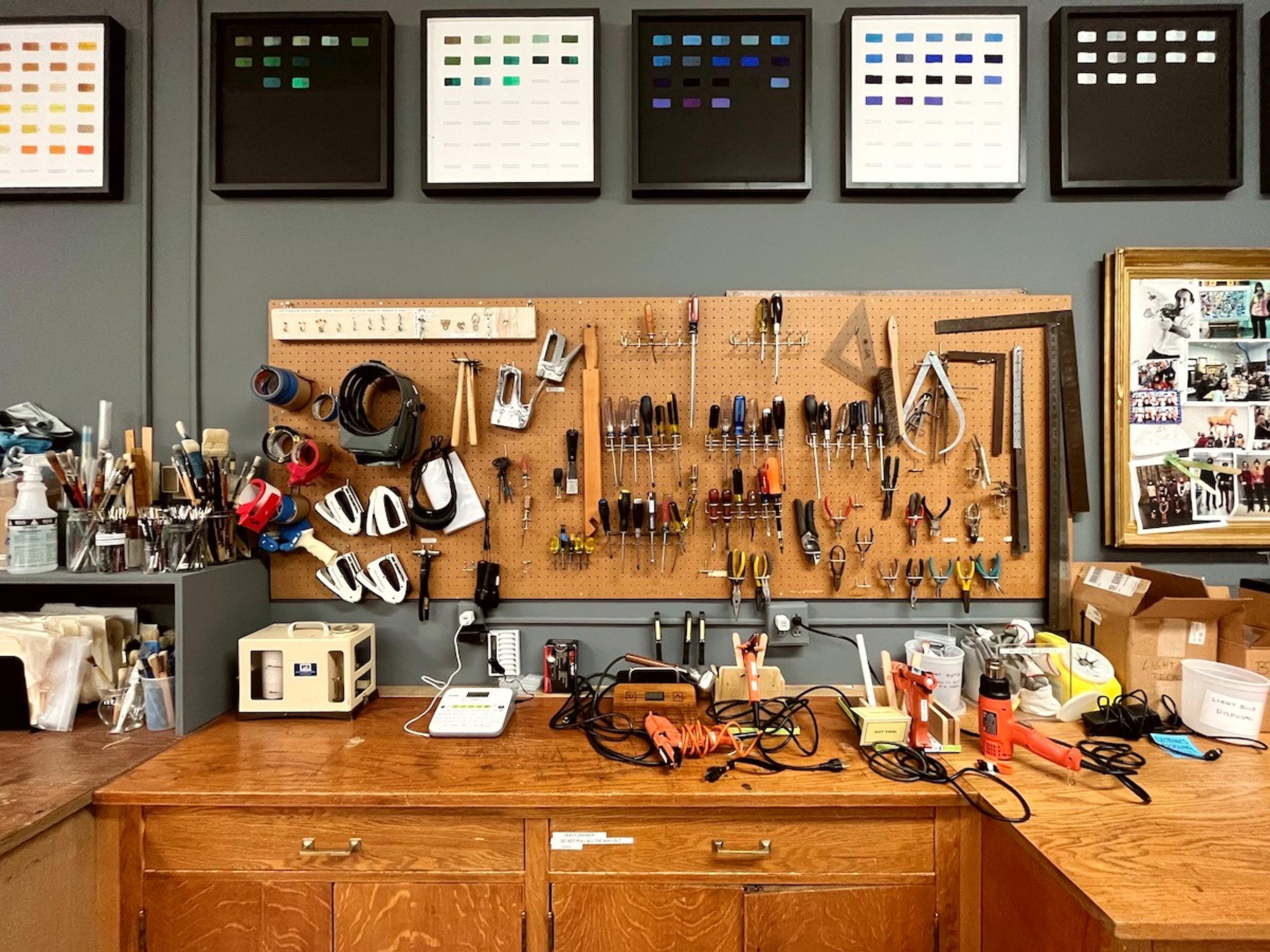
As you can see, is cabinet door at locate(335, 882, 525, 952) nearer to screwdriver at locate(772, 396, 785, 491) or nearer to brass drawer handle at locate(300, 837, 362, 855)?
brass drawer handle at locate(300, 837, 362, 855)

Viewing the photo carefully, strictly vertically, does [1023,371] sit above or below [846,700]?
above

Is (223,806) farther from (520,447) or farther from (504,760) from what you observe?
(520,447)

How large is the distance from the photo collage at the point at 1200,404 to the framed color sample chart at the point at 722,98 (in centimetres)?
113

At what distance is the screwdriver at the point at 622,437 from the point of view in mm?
1785

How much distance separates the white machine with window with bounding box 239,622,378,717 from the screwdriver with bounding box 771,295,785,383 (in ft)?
4.34

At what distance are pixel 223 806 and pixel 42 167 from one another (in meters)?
1.95

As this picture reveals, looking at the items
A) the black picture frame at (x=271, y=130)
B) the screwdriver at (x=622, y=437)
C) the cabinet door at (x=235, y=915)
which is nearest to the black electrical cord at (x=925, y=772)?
the screwdriver at (x=622, y=437)

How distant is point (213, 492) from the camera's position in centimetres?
164

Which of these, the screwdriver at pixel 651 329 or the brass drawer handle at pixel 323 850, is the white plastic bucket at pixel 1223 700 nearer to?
the screwdriver at pixel 651 329

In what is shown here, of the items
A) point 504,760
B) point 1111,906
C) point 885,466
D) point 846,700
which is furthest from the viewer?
point 885,466

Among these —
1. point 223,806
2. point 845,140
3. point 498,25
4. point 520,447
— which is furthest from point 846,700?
point 498,25

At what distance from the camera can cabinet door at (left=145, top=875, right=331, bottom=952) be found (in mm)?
1228

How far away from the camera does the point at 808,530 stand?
5.73 feet

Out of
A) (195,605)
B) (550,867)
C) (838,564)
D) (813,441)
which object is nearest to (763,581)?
(838,564)
